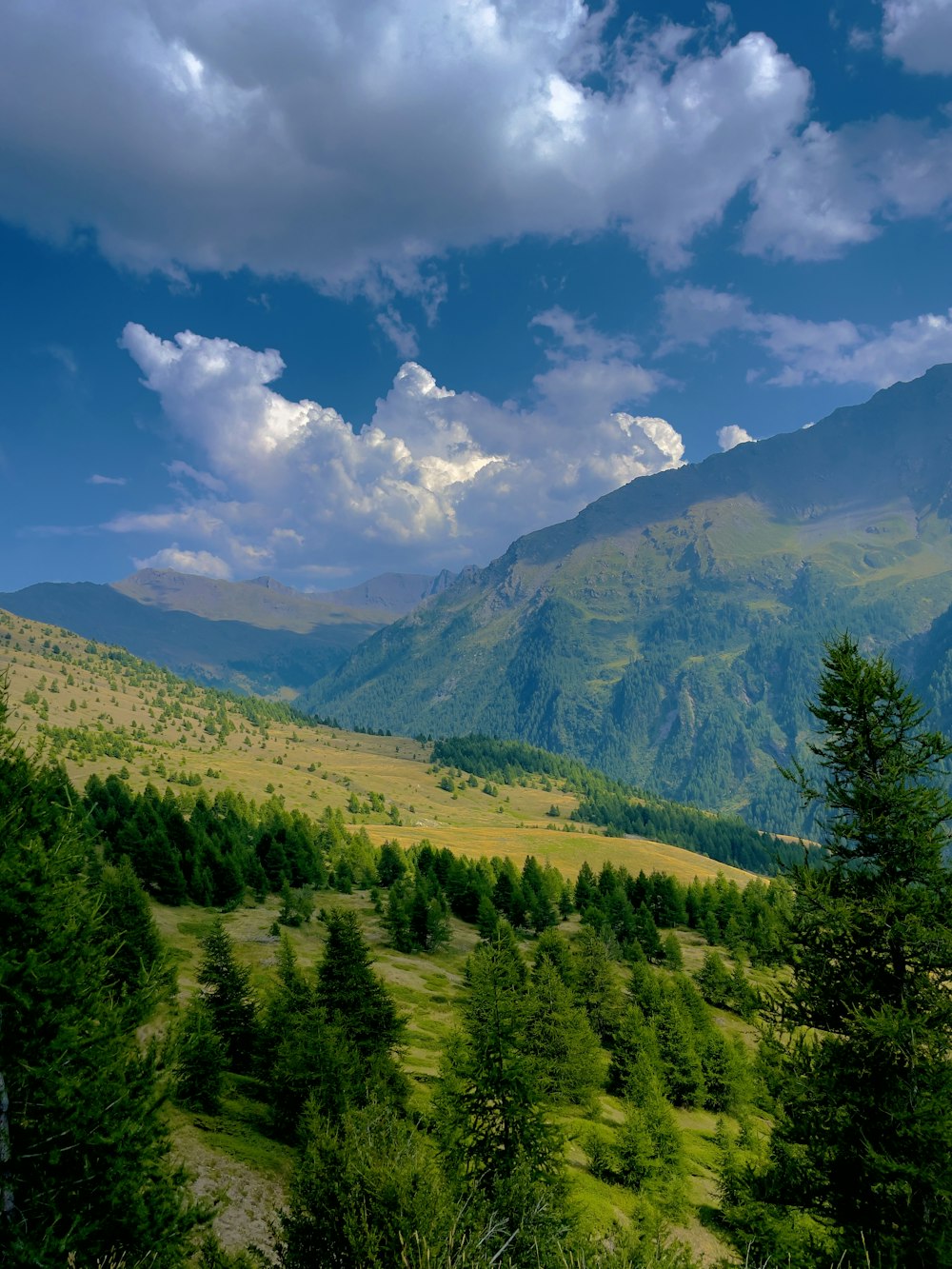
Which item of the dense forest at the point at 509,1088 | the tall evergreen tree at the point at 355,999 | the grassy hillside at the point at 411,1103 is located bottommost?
the grassy hillside at the point at 411,1103

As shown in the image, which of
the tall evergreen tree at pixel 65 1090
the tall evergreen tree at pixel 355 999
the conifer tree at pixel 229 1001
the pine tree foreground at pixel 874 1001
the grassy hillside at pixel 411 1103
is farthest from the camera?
the conifer tree at pixel 229 1001

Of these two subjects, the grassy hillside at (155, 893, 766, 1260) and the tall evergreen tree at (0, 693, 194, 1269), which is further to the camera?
the grassy hillside at (155, 893, 766, 1260)

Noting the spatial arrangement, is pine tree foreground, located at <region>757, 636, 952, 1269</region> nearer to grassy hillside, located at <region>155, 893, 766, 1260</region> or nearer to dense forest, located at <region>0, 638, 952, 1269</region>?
dense forest, located at <region>0, 638, 952, 1269</region>

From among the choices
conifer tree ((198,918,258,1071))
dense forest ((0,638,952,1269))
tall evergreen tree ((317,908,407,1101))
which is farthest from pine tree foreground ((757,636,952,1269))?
conifer tree ((198,918,258,1071))

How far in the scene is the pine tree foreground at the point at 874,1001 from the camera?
12.4 m

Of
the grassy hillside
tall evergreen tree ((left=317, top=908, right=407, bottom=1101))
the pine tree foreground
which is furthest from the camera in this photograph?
tall evergreen tree ((left=317, top=908, right=407, bottom=1101))

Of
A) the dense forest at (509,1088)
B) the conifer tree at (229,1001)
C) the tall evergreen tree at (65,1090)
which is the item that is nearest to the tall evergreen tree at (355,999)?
the conifer tree at (229,1001)

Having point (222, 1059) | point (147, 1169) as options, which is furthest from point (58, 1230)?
point (222, 1059)

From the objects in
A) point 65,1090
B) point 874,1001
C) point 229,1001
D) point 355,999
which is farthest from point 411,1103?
point 874,1001

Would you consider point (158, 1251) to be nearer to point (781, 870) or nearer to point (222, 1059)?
point (781, 870)

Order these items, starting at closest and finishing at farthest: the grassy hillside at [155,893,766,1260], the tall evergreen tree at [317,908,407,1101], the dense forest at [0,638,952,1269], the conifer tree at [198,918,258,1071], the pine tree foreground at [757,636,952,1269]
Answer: the dense forest at [0,638,952,1269]
the pine tree foreground at [757,636,952,1269]
the grassy hillside at [155,893,766,1260]
the tall evergreen tree at [317,908,407,1101]
the conifer tree at [198,918,258,1071]

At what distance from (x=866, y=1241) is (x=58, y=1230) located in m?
15.2

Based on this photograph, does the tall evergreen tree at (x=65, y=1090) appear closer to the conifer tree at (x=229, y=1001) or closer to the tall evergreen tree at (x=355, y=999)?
the tall evergreen tree at (x=355, y=999)

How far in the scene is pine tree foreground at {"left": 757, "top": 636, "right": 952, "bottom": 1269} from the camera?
489 inches
